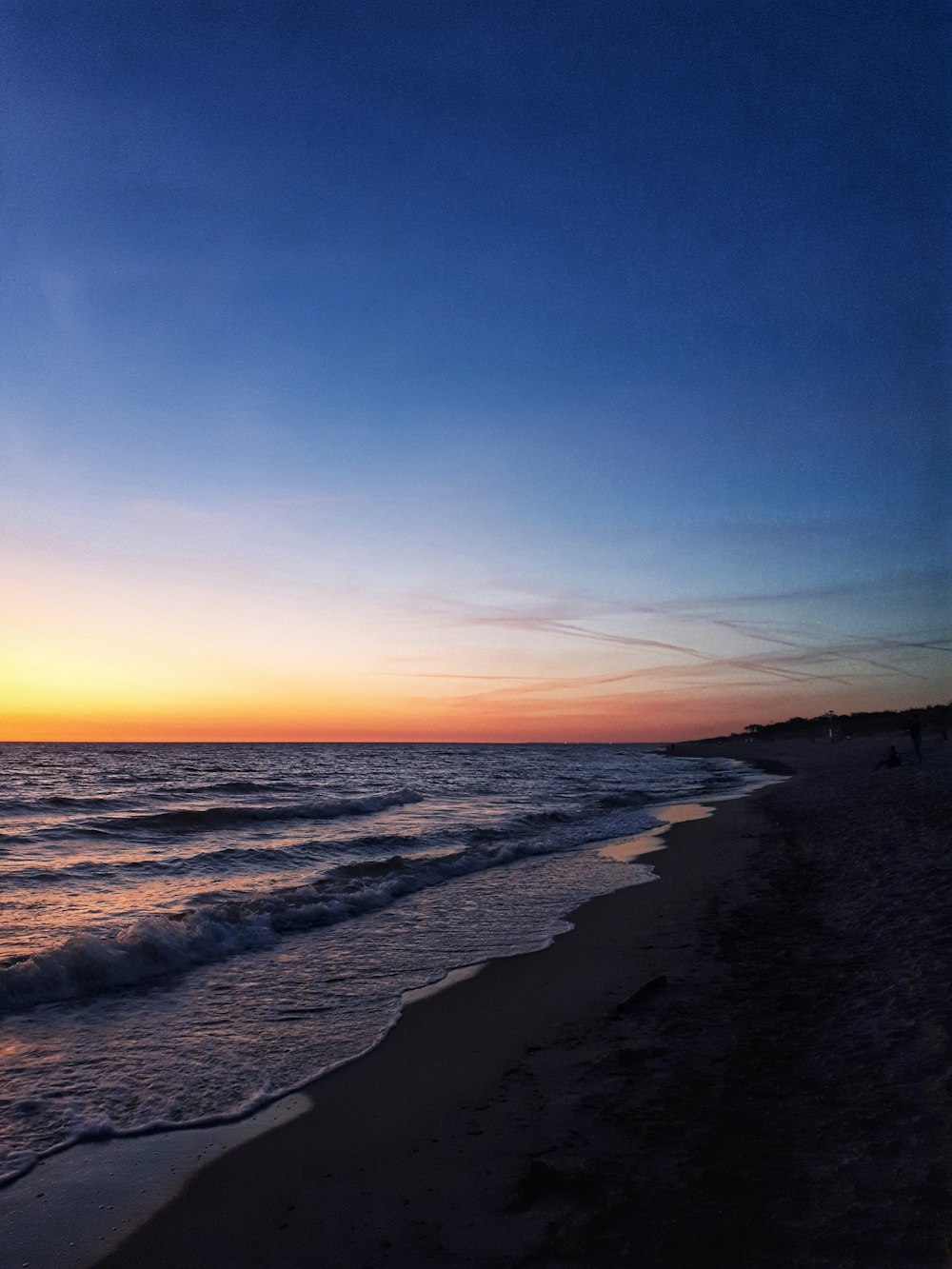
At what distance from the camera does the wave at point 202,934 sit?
848cm

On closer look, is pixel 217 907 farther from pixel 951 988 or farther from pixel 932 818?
pixel 932 818

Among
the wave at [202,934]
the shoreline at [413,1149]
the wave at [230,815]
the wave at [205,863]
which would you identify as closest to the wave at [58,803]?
the wave at [230,815]

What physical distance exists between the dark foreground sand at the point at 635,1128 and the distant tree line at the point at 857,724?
4508 cm

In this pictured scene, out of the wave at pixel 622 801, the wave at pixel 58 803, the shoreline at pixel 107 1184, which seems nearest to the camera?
the shoreline at pixel 107 1184

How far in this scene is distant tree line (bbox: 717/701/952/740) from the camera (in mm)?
87250

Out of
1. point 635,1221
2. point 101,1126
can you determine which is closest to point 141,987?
point 101,1126

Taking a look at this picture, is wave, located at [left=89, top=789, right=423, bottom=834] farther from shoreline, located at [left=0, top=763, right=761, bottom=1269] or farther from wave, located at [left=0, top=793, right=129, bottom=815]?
shoreline, located at [left=0, top=763, right=761, bottom=1269]

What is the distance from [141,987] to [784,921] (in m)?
8.15

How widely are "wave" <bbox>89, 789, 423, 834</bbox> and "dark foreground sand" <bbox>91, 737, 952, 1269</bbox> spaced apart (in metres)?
19.2

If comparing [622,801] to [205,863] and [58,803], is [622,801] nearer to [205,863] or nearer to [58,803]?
[205,863]

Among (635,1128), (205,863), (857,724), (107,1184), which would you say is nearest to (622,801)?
(205,863)

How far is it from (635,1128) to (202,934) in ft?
24.6

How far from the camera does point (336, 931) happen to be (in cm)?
1122

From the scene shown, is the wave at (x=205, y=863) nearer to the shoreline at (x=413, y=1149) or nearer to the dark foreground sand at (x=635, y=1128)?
the dark foreground sand at (x=635, y=1128)
